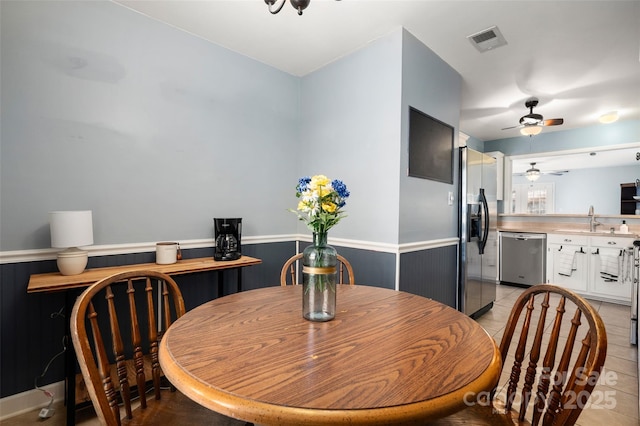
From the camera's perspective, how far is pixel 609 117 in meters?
4.25

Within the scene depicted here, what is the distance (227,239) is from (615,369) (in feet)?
10.7

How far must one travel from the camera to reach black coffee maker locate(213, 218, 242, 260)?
2418 millimetres

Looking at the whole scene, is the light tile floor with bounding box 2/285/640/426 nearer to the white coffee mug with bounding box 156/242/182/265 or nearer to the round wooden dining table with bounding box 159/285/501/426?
A: the white coffee mug with bounding box 156/242/182/265

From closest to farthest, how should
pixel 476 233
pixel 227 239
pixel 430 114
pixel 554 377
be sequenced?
pixel 554 377
pixel 227 239
pixel 430 114
pixel 476 233

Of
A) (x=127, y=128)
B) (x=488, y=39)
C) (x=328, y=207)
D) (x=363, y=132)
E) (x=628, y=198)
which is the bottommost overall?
(x=328, y=207)

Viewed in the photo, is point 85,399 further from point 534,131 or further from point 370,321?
point 534,131

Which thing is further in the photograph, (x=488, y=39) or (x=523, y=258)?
(x=523, y=258)

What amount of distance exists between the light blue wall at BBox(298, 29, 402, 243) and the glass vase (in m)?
1.42

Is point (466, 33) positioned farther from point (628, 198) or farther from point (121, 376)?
point (628, 198)

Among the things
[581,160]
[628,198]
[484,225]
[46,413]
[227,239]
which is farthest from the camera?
[628,198]

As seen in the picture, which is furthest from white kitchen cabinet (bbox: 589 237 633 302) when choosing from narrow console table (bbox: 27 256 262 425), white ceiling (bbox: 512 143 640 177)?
narrow console table (bbox: 27 256 262 425)

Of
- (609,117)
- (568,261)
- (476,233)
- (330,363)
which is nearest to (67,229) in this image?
(330,363)

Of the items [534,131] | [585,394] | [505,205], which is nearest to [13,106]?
[585,394]

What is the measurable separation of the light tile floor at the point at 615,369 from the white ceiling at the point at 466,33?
268cm
